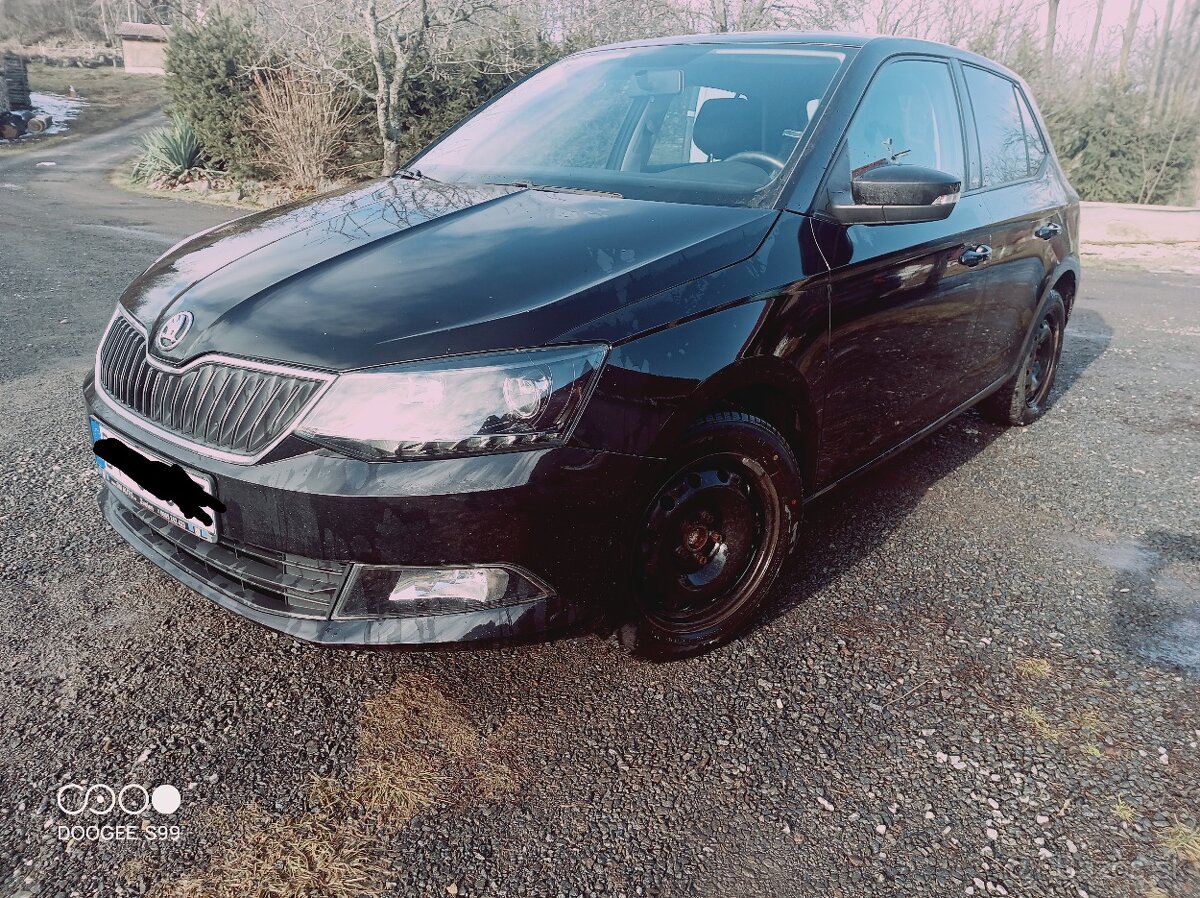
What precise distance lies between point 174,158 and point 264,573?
51.2 feet

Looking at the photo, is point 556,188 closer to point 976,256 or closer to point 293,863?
point 976,256

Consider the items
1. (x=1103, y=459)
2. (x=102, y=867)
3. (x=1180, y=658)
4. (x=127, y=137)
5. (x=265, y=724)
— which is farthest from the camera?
(x=127, y=137)

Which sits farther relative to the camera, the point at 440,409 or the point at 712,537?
the point at 712,537

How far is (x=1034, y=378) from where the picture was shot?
467 cm

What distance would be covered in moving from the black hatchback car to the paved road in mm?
334

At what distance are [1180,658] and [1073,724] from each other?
1.98 feet

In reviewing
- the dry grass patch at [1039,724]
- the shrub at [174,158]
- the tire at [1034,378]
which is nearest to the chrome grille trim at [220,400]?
the dry grass patch at [1039,724]

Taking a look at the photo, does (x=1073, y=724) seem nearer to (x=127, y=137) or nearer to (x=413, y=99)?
(x=413, y=99)

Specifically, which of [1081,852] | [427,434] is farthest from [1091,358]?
[427,434]

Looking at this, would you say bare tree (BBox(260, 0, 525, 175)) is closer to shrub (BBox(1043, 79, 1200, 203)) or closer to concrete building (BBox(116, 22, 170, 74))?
shrub (BBox(1043, 79, 1200, 203))

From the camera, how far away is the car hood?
6.27ft

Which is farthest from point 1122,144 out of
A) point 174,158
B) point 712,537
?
point 712,537

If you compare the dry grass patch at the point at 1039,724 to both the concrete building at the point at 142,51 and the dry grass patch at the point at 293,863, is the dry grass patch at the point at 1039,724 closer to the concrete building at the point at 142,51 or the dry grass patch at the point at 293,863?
the dry grass patch at the point at 293,863

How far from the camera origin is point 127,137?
23.8m
